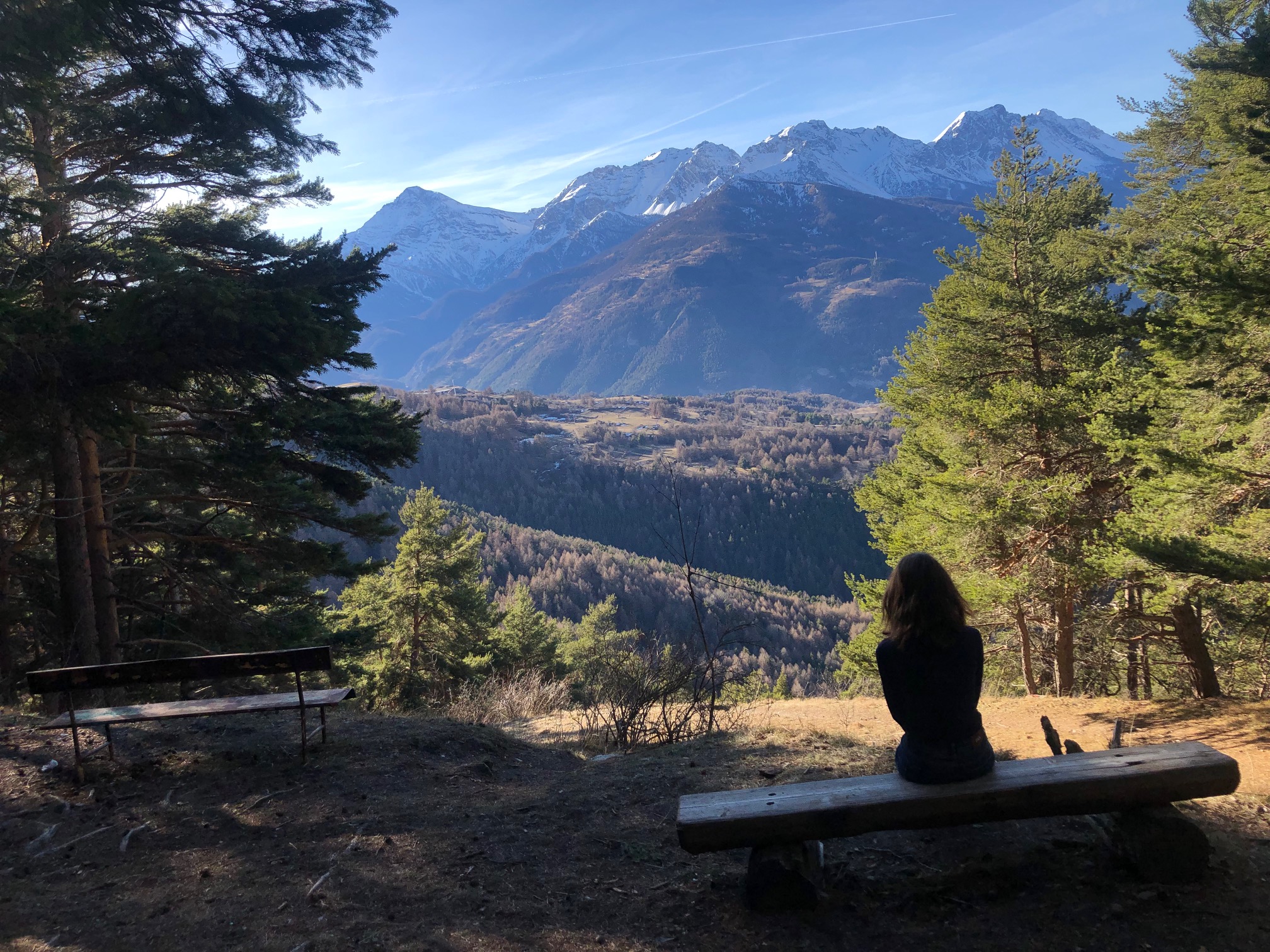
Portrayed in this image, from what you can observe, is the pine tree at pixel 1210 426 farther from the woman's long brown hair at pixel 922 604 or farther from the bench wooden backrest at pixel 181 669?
the bench wooden backrest at pixel 181 669

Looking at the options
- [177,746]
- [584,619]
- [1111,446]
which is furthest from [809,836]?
[584,619]

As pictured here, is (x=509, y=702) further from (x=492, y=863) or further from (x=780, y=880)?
(x=780, y=880)

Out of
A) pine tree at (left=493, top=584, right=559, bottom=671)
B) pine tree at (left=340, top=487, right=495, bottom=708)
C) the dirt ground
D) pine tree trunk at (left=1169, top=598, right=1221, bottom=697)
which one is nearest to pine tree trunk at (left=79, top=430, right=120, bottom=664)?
the dirt ground

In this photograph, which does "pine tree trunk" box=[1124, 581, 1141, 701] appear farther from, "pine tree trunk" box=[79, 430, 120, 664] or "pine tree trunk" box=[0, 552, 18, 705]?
"pine tree trunk" box=[0, 552, 18, 705]

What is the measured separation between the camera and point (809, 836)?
3.25 m

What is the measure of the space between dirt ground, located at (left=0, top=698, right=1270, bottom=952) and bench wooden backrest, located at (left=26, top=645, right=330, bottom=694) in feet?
2.57

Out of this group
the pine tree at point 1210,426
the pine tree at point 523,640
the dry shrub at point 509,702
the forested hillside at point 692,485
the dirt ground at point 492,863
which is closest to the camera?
the dirt ground at point 492,863

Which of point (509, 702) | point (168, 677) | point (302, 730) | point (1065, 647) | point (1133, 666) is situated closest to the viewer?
point (168, 677)

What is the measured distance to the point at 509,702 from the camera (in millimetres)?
9703

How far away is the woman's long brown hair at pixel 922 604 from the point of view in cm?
322

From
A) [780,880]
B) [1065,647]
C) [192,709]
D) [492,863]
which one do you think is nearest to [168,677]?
[192,709]

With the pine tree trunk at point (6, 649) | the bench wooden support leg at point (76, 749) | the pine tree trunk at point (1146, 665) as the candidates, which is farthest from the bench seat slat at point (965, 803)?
the pine tree trunk at point (1146, 665)

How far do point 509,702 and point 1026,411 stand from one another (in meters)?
8.00

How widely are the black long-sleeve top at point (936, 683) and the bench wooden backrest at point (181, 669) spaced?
3.80 metres
